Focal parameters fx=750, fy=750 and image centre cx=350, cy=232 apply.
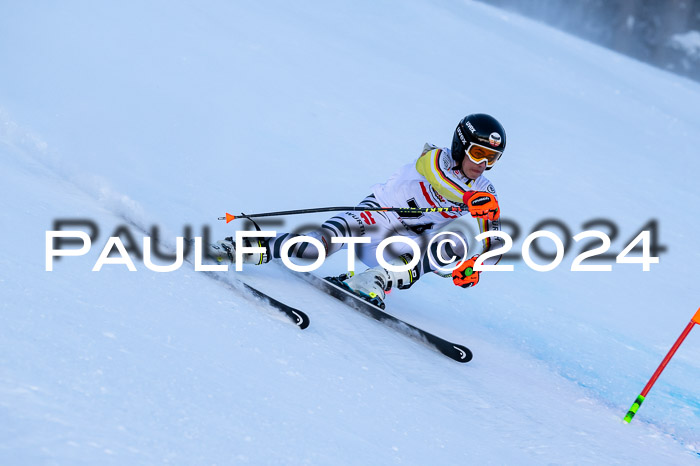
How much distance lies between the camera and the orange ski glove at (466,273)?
4.12m

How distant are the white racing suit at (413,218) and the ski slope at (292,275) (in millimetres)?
311

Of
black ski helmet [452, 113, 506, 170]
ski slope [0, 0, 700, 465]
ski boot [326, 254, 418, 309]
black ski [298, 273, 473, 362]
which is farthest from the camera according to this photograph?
ski boot [326, 254, 418, 309]

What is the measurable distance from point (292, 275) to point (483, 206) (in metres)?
1.18

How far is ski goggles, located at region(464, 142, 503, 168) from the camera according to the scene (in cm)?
415

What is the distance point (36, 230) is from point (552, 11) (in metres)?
36.9

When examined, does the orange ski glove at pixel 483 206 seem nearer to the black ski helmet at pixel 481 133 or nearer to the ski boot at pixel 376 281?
the black ski helmet at pixel 481 133

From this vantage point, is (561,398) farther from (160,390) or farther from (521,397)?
(160,390)

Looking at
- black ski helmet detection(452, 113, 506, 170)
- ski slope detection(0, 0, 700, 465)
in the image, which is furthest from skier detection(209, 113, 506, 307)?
ski slope detection(0, 0, 700, 465)

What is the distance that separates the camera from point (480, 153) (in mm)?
4172

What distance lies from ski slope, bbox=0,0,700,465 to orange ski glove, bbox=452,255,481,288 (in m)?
0.46

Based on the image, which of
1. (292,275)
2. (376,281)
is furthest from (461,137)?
(292,275)

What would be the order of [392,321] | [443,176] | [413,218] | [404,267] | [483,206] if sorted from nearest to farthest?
[392,321]
[483,206]
[443,176]
[404,267]
[413,218]

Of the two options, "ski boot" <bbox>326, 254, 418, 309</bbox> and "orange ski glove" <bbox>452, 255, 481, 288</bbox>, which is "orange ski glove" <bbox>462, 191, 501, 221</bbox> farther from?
"ski boot" <bbox>326, 254, 418, 309</bbox>

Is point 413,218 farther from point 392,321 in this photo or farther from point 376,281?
point 392,321
